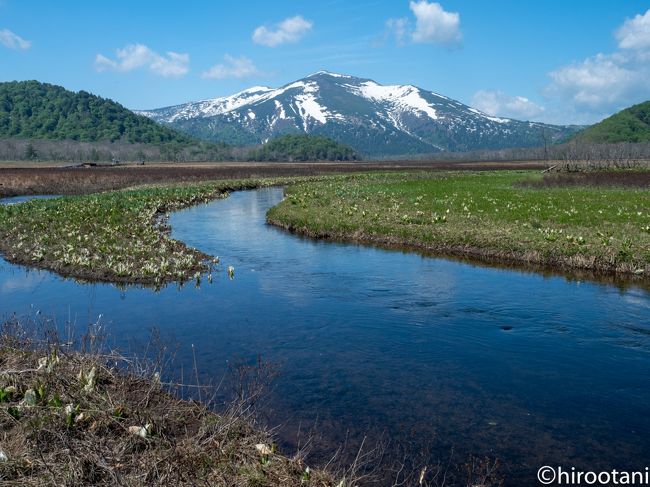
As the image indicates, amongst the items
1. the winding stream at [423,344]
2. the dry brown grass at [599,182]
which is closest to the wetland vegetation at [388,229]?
the winding stream at [423,344]

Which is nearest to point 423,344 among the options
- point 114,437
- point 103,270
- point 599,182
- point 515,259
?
point 114,437

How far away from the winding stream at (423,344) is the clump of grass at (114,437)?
150 centimetres

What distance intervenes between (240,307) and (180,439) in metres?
9.52

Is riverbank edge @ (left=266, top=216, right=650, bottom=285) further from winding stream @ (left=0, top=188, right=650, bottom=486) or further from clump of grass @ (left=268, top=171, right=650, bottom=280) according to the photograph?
winding stream @ (left=0, top=188, right=650, bottom=486)

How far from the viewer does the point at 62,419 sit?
8312 millimetres

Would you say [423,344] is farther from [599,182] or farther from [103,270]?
[599,182]

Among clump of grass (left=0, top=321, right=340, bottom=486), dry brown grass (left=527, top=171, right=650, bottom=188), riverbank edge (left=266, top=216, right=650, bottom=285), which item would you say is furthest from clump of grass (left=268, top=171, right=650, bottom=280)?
clump of grass (left=0, top=321, right=340, bottom=486)

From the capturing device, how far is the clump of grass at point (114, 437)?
7316 millimetres

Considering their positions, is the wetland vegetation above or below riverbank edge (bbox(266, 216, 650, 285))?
above

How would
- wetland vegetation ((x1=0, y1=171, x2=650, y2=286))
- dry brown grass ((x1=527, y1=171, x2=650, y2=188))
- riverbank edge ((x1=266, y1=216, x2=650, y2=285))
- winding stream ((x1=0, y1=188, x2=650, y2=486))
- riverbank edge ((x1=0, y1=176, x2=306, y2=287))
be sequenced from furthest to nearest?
dry brown grass ((x1=527, y1=171, x2=650, y2=188))
wetland vegetation ((x1=0, y1=171, x2=650, y2=286))
riverbank edge ((x1=266, y1=216, x2=650, y2=285))
riverbank edge ((x1=0, y1=176, x2=306, y2=287))
winding stream ((x1=0, y1=188, x2=650, y2=486))

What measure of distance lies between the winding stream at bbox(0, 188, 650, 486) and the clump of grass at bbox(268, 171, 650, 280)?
258 cm

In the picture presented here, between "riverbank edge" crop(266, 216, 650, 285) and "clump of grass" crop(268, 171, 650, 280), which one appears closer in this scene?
"riverbank edge" crop(266, 216, 650, 285)

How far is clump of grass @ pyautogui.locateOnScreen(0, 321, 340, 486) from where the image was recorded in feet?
24.0

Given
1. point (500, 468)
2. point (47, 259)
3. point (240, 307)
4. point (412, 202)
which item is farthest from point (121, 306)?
point (412, 202)
